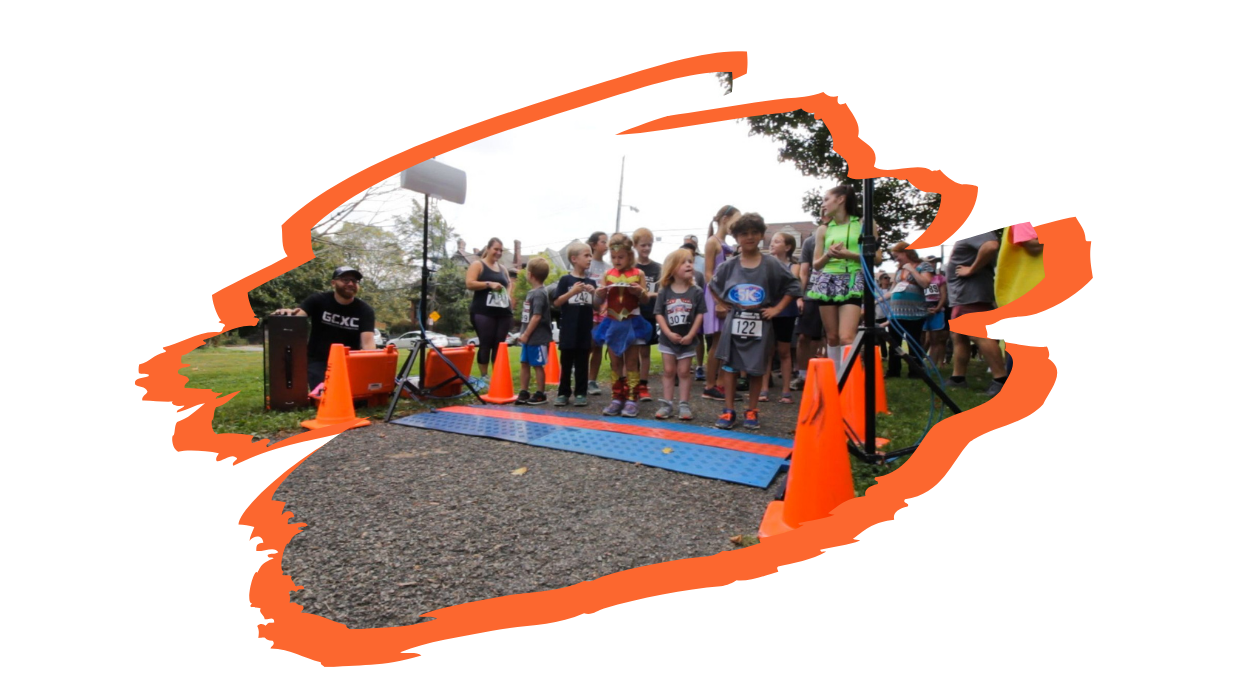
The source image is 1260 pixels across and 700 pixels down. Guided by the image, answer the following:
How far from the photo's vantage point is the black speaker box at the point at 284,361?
180 inches

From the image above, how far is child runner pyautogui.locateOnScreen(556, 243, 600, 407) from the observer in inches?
220

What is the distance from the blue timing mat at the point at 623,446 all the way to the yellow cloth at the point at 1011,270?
1.59 meters

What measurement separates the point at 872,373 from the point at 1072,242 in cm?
141

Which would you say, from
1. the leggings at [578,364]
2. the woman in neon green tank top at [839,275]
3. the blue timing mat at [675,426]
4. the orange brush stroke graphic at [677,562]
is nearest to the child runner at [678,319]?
the blue timing mat at [675,426]

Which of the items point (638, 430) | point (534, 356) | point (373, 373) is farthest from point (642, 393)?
point (373, 373)

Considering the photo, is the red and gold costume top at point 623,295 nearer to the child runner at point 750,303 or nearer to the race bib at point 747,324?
the child runner at point 750,303

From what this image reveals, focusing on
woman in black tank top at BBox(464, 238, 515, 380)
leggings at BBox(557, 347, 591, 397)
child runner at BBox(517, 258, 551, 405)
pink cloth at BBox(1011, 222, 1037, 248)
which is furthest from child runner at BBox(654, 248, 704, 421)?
pink cloth at BBox(1011, 222, 1037, 248)

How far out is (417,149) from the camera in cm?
140

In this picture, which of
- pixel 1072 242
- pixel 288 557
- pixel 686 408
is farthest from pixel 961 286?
pixel 288 557

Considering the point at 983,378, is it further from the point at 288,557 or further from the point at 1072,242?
the point at 288,557

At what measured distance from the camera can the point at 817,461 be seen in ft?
6.68

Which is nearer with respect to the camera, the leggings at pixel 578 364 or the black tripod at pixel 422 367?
the black tripod at pixel 422 367

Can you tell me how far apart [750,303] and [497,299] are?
3.00 m

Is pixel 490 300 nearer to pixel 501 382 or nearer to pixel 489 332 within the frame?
pixel 489 332
